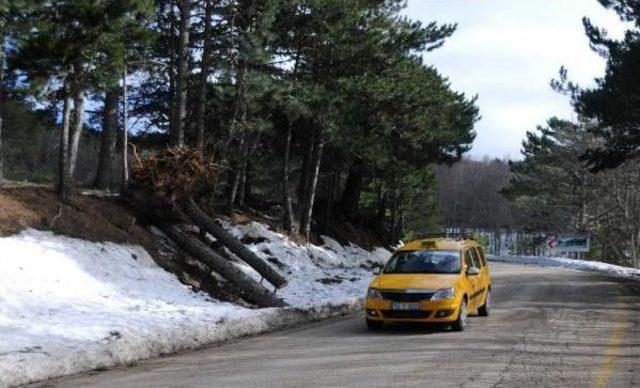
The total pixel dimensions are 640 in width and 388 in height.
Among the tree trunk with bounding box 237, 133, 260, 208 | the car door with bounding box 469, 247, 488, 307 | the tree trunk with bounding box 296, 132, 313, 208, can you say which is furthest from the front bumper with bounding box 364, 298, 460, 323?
the tree trunk with bounding box 296, 132, 313, 208

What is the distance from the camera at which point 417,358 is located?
9234 millimetres

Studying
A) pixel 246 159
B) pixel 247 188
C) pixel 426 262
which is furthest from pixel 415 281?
pixel 247 188

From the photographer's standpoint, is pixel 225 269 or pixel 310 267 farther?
pixel 310 267

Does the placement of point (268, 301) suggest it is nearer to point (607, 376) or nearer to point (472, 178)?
point (607, 376)

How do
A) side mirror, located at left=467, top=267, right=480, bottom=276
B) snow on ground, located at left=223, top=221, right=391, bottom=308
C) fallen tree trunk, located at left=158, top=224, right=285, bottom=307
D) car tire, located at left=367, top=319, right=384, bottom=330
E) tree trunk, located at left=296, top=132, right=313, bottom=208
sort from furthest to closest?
tree trunk, located at left=296, top=132, right=313, bottom=208 < snow on ground, located at left=223, top=221, right=391, bottom=308 < fallen tree trunk, located at left=158, top=224, right=285, bottom=307 < side mirror, located at left=467, top=267, right=480, bottom=276 < car tire, located at left=367, top=319, right=384, bottom=330

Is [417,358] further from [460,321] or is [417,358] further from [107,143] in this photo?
[107,143]

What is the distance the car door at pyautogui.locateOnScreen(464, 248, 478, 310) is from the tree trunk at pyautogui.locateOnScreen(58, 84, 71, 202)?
31.2 ft

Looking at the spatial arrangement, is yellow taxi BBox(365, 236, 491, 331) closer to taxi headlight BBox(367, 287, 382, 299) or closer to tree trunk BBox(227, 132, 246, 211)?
taxi headlight BBox(367, 287, 382, 299)

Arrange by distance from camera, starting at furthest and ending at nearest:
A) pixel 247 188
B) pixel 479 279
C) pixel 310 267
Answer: pixel 247 188 < pixel 310 267 < pixel 479 279

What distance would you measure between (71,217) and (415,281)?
322 inches

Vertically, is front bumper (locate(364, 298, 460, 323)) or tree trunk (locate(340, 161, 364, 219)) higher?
tree trunk (locate(340, 161, 364, 219))

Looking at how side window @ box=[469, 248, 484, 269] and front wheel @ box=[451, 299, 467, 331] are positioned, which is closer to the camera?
front wheel @ box=[451, 299, 467, 331]

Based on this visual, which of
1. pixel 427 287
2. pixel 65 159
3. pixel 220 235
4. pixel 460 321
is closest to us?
pixel 427 287

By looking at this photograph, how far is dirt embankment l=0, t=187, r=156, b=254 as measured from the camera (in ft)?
45.9
